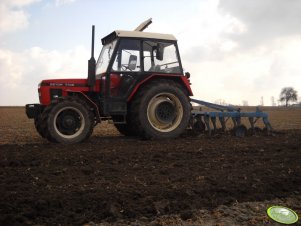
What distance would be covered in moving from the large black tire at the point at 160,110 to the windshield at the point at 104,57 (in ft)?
3.25

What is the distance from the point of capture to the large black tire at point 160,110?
8.50m

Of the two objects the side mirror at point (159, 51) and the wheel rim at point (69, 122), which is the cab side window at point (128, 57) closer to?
the side mirror at point (159, 51)

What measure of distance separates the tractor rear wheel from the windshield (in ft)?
3.76

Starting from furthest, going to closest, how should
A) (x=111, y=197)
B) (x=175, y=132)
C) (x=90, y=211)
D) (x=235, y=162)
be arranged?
(x=175, y=132)
(x=235, y=162)
(x=111, y=197)
(x=90, y=211)

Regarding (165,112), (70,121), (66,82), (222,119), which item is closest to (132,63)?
(165,112)

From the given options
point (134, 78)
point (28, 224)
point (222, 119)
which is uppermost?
point (134, 78)

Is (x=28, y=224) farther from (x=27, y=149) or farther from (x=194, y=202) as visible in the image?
(x=27, y=149)

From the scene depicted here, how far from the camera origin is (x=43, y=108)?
8.31 m

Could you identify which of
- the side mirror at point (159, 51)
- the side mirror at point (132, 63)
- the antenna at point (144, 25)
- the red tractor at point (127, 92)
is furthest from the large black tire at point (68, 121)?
the antenna at point (144, 25)

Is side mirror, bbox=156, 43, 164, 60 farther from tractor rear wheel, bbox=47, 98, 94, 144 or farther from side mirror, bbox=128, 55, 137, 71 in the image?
tractor rear wheel, bbox=47, 98, 94, 144

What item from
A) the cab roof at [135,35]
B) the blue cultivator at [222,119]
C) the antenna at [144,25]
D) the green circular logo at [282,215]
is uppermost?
the antenna at [144,25]

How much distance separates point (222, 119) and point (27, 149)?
536 centimetres

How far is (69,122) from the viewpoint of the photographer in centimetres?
782

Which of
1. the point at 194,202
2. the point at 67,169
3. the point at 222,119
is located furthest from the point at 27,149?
the point at 222,119
